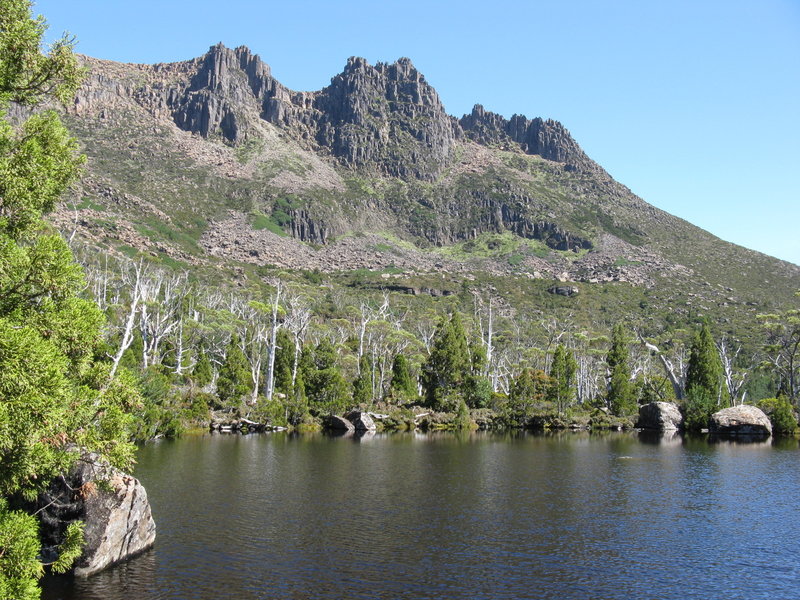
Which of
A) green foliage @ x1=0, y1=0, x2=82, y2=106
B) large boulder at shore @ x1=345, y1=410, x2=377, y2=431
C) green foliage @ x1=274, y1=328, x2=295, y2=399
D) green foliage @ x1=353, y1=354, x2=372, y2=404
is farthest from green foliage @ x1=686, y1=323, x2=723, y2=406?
green foliage @ x1=0, y1=0, x2=82, y2=106

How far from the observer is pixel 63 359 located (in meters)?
11.4

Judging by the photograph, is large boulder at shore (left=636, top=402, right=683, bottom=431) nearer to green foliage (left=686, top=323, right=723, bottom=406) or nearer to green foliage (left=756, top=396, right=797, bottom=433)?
green foliage (left=686, top=323, right=723, bottom=406)

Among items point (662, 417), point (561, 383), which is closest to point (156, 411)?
point (561, 383)

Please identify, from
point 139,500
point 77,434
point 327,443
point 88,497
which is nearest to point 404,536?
point 139,500

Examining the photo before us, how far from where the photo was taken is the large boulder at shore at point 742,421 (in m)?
61.2

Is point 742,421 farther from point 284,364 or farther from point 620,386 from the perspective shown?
point 284,364

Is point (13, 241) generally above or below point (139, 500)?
above

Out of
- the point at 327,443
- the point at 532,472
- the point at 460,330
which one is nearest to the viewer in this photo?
the point at 532,472

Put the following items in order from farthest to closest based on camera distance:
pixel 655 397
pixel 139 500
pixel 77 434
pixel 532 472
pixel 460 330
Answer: pixel 655 397, pixel 460 330, pixel 532 472, pixel 139 500, pixel 77 434

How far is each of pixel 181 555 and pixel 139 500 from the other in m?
2.26

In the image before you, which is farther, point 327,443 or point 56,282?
point 327,443

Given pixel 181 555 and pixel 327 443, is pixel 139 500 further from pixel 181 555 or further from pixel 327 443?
pixel 327 443

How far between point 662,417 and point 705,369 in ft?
26.5

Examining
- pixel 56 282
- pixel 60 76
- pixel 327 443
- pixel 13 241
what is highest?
pixel 60 76
